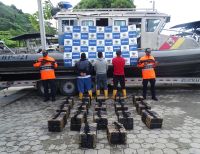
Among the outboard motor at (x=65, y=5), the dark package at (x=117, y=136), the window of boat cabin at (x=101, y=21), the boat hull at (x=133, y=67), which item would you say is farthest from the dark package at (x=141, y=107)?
the outboard motor at (x=65, y=5)

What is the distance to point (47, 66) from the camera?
7.64 m

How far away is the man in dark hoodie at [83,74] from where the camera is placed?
7684mm

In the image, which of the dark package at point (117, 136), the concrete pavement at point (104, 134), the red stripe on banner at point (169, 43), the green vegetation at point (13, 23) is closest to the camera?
the concrete pavement at point (104, 134)

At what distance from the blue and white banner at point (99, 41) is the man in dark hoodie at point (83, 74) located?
43 centimetres

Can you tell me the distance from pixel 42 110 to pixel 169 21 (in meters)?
5.64

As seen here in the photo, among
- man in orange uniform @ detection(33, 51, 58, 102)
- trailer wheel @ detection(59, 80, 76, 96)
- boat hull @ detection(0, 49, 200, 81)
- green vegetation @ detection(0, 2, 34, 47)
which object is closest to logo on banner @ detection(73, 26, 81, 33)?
boat hull @ detection(0, 49, 200, 81)

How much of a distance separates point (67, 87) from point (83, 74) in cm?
109

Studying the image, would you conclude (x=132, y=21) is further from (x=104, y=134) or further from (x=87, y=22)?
(x=104, y=134)

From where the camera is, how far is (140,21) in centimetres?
880

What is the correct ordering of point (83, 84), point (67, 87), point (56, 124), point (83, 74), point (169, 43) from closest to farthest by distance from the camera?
point (56, 124)
point (83, 74)
point (83, 84)
point (67, 87)
point (169, 43)

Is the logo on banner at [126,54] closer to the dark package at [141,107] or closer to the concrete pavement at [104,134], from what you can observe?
the concrete pavement at [104,134]

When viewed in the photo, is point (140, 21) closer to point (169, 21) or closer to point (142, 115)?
point (169, 21)

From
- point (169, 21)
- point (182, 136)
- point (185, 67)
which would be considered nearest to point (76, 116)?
point (182, 136)

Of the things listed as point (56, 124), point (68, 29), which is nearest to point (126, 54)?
point (68, 29)
